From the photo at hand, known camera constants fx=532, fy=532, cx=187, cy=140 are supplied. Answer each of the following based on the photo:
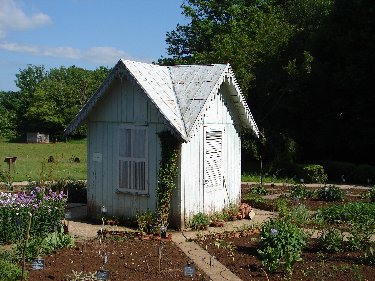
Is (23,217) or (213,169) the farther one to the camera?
(213,169)

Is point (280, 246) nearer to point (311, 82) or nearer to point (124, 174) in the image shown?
point (124, 174)

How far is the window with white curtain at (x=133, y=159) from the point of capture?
13.8 m

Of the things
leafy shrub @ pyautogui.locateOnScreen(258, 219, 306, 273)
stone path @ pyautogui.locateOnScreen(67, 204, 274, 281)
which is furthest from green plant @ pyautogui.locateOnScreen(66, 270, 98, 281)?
leafy shrub @ pyautogui.locateOnScreen(258, 219, 306, 273)

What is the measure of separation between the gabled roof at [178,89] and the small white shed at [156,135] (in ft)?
0.08

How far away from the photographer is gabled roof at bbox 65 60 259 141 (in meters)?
13.4

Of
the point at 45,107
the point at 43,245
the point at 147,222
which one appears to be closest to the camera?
the point at 43,245

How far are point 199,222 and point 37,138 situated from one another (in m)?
52.8

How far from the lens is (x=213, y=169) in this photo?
14.6 meters

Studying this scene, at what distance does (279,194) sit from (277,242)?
35.3ft

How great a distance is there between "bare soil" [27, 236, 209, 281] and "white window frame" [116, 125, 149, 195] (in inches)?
83.5

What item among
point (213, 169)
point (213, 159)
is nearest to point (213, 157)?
point (213, 159)

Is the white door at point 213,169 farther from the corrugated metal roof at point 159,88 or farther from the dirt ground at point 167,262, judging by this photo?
the dirt ground at point 167,262

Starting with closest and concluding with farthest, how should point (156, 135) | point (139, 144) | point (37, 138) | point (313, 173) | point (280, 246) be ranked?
point (280, 246) < point (156, 135) < point (139, 144) < point (313, 173) < point (37, 138)

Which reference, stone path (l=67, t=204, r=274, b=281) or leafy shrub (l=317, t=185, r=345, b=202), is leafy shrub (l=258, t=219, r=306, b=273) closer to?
stone path (l=67, t=204, r=274, b=281)
